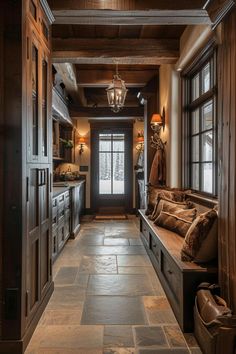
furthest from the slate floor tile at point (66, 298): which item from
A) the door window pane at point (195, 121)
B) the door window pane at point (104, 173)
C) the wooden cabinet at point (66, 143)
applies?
the door window pane at point (104, 173)

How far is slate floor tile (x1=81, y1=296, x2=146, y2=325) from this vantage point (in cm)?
253

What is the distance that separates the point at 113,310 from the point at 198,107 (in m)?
2.80

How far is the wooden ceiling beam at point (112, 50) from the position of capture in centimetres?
414

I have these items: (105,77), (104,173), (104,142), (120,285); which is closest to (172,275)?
(120,285)

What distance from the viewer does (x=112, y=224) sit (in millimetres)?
7066

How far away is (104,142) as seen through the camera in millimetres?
8812

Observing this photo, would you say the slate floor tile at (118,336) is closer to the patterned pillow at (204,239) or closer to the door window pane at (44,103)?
the patterned pillow at (204,239)

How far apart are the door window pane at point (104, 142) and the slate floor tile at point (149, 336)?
265 inches

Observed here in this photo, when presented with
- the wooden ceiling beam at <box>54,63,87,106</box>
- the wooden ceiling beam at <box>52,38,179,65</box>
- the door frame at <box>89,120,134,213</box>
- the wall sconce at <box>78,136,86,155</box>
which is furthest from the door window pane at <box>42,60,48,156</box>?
the door frame at <box>89,120,134,213</box>

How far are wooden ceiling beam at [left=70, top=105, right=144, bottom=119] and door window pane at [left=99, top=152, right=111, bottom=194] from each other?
1.35m

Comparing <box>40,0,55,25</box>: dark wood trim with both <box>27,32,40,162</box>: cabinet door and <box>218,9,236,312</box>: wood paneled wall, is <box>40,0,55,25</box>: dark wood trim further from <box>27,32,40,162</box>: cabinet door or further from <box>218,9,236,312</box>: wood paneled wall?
<box>218,9,236,312</box>: wood paneled wall

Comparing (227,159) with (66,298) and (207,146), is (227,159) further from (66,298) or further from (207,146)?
(66,298)

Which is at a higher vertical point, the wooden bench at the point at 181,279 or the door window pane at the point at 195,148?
the door window pane at the point at 195,148

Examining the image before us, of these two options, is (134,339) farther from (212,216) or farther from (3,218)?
(3,218)
